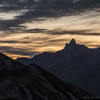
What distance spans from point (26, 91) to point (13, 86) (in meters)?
13.4

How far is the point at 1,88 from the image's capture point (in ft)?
627

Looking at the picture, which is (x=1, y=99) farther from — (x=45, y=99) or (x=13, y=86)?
(x=45, y=99)

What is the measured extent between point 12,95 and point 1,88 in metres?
13.3

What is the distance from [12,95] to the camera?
606 ft

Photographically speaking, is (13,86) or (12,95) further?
(13,86)

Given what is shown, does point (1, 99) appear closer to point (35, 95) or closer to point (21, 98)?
point (21, 98)

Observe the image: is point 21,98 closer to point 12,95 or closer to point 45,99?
point 12,95

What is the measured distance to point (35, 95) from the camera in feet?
625

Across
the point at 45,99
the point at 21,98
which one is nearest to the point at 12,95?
the point at 21,98

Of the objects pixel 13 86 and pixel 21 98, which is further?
pixel 13 86

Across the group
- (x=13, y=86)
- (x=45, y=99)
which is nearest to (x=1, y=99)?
(x=13, y=86)

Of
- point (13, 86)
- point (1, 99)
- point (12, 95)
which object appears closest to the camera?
point (1, 99)

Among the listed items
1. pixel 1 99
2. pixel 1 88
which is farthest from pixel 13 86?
pixel 1 99

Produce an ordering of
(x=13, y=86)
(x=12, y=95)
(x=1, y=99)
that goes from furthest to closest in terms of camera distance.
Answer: (x=13, y=86) < (x=12, y=95) < (x=1, y=99)
